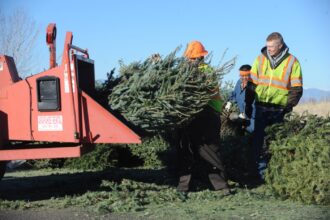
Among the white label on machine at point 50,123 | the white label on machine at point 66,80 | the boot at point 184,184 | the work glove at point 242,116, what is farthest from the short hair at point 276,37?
the white label on machine at point 50,123

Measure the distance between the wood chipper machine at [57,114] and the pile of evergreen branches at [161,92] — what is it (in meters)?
0.26

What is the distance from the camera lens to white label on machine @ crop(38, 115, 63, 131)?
566 centimetres

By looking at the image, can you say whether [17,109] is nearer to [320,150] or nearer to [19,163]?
[320,150]

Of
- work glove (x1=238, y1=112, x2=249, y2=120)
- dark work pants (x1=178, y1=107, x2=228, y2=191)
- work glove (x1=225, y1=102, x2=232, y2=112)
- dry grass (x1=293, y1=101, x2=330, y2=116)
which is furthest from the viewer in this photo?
work glove (x1=225, y1=102, x2=232, y2=112)

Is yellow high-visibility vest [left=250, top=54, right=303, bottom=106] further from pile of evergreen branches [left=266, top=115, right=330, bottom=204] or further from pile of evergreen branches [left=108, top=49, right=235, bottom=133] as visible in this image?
pile of evergreen branches [left=108, top=49, right=235, bottom=133]

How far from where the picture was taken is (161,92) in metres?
5.53

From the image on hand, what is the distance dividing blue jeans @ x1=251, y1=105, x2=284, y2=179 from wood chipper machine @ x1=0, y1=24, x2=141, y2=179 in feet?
6.69

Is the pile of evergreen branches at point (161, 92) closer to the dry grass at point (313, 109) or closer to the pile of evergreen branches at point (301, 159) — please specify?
the pile of evergreen branches at point (301, 159)

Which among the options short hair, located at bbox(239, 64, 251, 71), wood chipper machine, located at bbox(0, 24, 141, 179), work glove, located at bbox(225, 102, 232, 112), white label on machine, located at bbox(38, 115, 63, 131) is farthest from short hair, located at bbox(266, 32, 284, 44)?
white label on machine, located at bbox(38, 115, 63, 131)

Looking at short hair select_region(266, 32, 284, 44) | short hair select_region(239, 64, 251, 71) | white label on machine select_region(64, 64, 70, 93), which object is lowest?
white label on machine select_region(64, 64, 70, 93)

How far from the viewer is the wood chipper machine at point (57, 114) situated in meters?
5.55

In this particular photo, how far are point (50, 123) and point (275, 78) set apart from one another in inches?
126

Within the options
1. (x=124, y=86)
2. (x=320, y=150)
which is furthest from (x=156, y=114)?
(x=320, y=150)

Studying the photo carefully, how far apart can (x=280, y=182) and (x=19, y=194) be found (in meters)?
3.46
